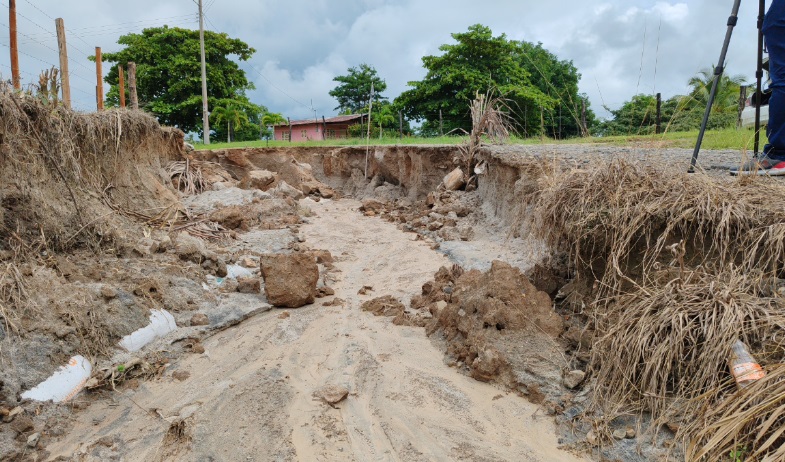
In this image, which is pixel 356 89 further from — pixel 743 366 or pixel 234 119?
pixel 743 366

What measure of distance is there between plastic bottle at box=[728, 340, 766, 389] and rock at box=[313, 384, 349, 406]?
231 centimetres

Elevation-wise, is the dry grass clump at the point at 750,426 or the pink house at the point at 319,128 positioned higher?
the pink house at the point at 319,128

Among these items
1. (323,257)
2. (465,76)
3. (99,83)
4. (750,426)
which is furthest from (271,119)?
(750,426)

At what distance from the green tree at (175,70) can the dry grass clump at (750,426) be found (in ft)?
81.3

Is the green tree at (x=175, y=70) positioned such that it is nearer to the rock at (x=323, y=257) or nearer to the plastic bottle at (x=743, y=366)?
the rock at (x=323, y=257)

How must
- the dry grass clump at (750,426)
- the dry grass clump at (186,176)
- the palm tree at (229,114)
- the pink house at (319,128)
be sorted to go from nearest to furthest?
the dry grass clump at (750,426) < the dry grass clump at (186,176) < the palm tree at (229,114) < the pink house at (319,128)

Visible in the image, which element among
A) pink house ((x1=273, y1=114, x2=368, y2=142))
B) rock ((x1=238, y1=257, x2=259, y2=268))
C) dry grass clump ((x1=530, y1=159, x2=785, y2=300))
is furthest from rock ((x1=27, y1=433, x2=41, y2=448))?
pink house ((x1=273, y1=114, x2=368, y2=142))

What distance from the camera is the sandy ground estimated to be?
10.3 ft

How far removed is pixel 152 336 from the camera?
4.54 meters

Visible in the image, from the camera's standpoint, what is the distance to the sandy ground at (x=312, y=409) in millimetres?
3150

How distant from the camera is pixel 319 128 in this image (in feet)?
110

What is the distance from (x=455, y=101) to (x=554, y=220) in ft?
64.2

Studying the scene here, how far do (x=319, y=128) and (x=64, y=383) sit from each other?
101 ft

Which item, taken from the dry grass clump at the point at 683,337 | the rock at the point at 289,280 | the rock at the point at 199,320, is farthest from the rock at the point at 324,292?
the dry grass clump at the point at 683,337
